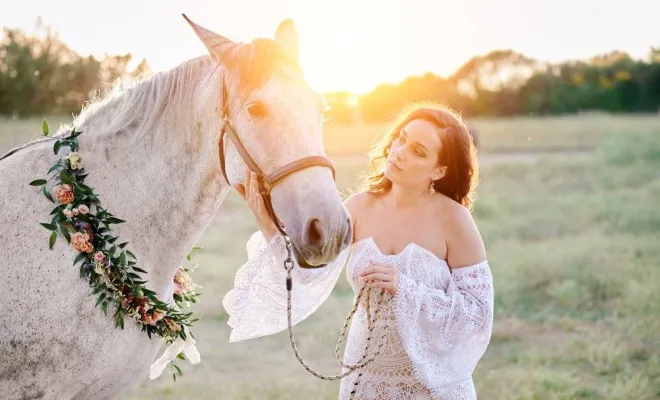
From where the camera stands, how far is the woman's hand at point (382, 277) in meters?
2.83

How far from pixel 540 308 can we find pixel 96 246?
623 cm

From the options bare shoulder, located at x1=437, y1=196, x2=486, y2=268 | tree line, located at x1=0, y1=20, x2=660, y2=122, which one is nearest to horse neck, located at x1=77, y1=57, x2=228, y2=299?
bare shoulder, located at x1=437, y1=196, x2=486, y2=268

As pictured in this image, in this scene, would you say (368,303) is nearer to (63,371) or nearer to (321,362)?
(63,371)

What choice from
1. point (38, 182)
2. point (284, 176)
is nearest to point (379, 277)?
point (284, 176)

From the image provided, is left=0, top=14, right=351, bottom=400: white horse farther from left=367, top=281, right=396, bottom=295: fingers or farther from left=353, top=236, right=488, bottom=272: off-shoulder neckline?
left=353, top=236, right=488, bottom=272: off-shoulder neckline

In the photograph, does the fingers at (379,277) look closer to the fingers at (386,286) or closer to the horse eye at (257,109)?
the fingers at (386,286)

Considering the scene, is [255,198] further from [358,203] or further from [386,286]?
[358,203]

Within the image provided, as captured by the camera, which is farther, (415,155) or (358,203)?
(358,203)

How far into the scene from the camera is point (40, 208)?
8.96ft

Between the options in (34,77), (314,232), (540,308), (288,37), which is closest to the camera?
(314,232)

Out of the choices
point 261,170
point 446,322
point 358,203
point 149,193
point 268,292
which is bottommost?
point 446,322

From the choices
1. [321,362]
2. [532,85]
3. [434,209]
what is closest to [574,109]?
[532,85]

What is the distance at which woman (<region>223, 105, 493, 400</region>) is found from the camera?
291 cm

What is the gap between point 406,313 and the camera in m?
2.88
